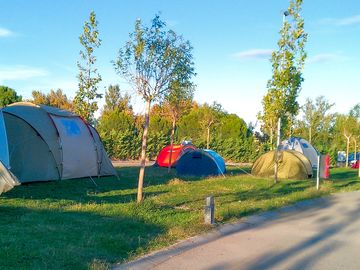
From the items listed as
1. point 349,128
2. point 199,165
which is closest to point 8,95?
point 199,165

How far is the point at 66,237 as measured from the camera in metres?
6.98

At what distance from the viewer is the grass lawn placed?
613 cm

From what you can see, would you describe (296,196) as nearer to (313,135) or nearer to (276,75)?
(276,75)

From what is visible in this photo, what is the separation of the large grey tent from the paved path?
6.68 metres

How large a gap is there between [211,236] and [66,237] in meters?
2.58

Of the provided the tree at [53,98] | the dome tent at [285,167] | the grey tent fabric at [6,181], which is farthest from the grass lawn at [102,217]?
the tree at [53,98]

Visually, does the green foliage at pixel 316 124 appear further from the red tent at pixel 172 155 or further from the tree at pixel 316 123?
the red tent at pixel 172 155

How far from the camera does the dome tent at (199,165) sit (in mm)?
20266

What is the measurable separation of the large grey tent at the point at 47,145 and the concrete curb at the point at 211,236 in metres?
6.62

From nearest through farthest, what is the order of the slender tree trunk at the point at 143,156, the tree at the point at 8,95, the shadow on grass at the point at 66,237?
the shadow on grass at the point at 66,237
the slender tree trunk at the point at 143,156
the tree at the point at 8,95

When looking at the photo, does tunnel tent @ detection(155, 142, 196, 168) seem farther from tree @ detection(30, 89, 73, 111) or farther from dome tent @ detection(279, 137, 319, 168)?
tree @ detection(30, 89, 73, 111)

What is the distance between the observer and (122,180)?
1576cm

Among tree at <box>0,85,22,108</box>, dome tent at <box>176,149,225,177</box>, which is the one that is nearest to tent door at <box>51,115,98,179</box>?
dome tent at <box>176,149,225,177</box>

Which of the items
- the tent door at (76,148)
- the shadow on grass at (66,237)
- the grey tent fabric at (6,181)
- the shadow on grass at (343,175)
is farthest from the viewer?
the shadow on grass at (343,175)
